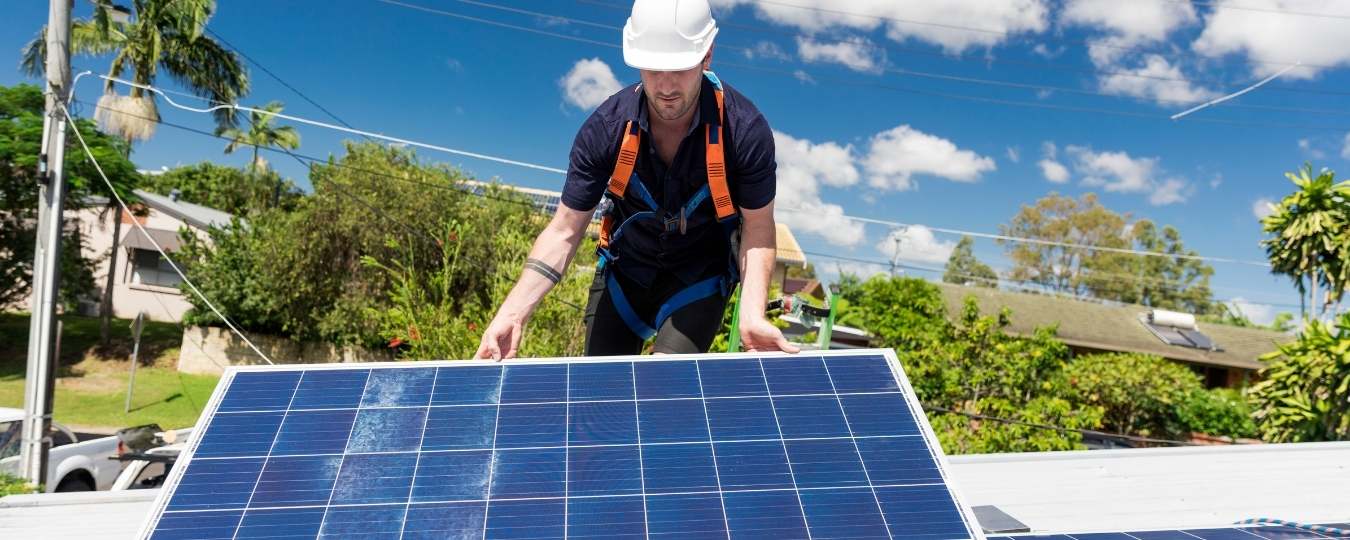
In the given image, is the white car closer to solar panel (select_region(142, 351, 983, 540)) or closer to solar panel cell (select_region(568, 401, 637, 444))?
solar panel (select_region(142, 351, 983, 540))

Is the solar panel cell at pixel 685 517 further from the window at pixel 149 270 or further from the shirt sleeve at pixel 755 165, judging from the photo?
the window at pixel 149 270

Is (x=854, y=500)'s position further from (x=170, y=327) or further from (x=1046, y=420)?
(x=170, y=327)

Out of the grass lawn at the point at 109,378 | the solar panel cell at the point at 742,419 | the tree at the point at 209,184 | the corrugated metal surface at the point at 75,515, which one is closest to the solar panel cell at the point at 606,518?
the solar panel cell at the point at 742,419

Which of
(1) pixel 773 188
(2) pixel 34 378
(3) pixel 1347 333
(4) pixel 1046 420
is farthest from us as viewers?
(4) pixel 1046 420

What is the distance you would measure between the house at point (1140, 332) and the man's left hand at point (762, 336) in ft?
90.3

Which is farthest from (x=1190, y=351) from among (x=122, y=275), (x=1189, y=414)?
(x=122, y=275)

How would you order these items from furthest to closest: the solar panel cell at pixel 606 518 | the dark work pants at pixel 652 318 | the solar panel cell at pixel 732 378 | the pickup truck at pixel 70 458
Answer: the pickup truck at pixel 70 458
the dark work pants at pixel 652 318
the solar panel cell at pixel 732 378
the solar panel cell at pixel 606 518

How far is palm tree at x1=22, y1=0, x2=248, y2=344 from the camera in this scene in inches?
1003

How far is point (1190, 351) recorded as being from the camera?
1261 inches

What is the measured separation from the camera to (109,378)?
82.7 feet

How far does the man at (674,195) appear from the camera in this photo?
3.44 m

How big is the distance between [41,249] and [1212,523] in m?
13.6

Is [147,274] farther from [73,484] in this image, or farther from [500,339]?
[500,339]

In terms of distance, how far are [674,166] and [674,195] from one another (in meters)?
0.15
